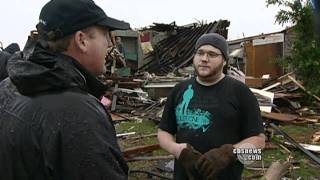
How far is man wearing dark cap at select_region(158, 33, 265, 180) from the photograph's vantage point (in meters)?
3.02

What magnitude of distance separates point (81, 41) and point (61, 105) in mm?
282

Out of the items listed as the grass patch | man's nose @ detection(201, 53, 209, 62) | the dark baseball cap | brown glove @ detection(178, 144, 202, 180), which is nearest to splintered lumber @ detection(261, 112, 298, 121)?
the grass patch

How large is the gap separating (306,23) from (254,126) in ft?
18.9

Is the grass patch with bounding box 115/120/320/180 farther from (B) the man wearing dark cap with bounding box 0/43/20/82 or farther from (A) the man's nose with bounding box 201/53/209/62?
(A) the man's nose with bounding box 201/53/209/62

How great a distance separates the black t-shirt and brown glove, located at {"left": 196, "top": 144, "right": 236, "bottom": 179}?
93mm

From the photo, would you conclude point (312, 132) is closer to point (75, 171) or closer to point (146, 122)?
point (146, 122)

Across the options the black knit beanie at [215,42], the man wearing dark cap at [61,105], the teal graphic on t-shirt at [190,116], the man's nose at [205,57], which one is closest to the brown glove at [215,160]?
the teal graphic on t-shirt at [190,116]

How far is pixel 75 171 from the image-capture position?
1.52 meters

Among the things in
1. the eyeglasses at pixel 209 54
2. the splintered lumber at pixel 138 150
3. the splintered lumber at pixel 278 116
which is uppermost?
the eyeglasses at pixel 209 54

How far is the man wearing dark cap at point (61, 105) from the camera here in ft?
5.00

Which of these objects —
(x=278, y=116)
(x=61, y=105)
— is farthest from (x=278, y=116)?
(x=61, y=105)

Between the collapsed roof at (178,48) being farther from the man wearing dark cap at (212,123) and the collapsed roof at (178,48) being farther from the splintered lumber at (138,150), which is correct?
the man wearing dark cap at (212,123)

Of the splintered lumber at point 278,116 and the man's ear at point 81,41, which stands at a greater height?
the man's ear at point 81,41

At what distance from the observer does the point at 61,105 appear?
1546mm
